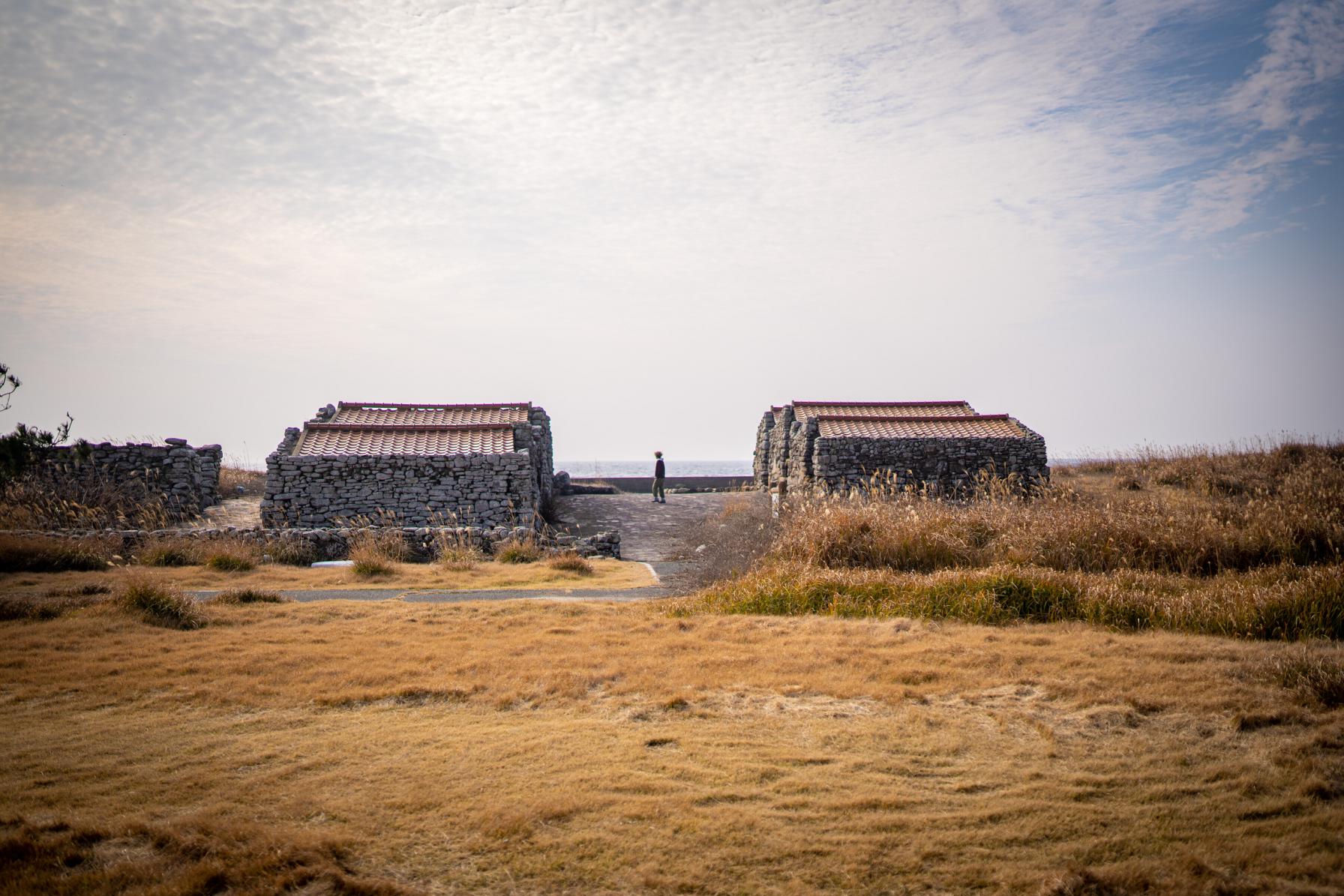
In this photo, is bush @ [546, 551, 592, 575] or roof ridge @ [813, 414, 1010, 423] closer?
bush @ [546, 551, 592, 575]

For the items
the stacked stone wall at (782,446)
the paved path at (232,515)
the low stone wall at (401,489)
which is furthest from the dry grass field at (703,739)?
the stacked stone wall at (782,446)

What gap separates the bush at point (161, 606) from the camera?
323 inches

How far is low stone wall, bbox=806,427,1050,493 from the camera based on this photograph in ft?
72.6

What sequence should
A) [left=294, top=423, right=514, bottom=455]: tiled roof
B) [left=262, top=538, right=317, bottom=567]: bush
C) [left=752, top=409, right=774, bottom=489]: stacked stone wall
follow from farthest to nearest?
[left=752, top=409, right=774, bottom=489]: stacked stone wall → [left=294, top=423, right=514, bottom=455]: tiled roof → [left=262, top=538, right=317, bottom=567]: bush

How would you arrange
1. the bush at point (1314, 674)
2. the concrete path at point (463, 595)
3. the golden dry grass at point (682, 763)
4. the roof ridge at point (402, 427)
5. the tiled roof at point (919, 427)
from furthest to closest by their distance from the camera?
the tiled roof at point (919, 427) < the roof ridge at point (402, 427) < the concrete path at point (463, 595) < the bush at point (1314, 674) < the golden dry grass at point (682, 763)

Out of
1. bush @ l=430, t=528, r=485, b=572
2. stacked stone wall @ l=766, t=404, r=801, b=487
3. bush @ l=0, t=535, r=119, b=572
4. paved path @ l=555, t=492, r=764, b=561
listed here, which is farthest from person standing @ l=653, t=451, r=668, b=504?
bush @ l=0, t=535, r=119, b=572

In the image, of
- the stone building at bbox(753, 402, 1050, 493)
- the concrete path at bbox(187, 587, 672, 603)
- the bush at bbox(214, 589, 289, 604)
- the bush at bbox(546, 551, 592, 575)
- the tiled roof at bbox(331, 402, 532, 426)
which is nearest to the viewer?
the bush at bbox(214, 589, 289, 604)

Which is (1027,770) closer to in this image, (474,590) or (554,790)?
(554,790)

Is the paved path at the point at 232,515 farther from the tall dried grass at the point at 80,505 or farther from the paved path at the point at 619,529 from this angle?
the tall dried grass at the point at 80,505

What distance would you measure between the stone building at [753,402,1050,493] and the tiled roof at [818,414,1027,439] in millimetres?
21

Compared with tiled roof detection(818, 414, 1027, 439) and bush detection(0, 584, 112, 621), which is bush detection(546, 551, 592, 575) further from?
tiled roof detection(818, 414, 1027, 439)

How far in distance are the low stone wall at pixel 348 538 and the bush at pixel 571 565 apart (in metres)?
1.04

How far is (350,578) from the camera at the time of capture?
12.5 m

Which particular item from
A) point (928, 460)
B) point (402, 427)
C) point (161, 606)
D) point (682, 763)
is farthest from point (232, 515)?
point (682, 763)
